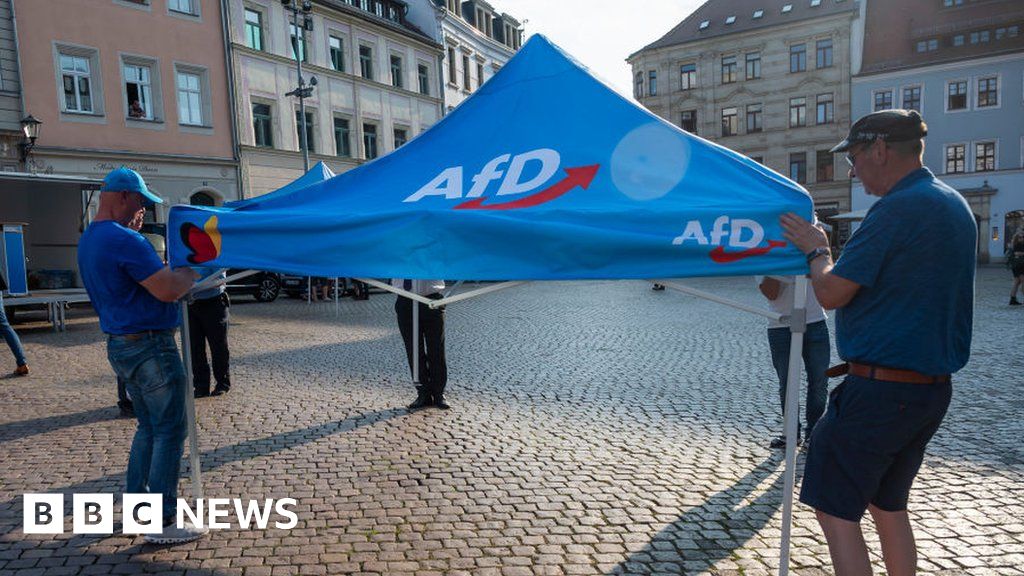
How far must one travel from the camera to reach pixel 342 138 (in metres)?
30.5

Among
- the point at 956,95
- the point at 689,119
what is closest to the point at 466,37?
the point at 689,119

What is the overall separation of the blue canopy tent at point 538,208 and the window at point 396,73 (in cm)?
3170

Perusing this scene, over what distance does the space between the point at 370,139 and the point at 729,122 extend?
1034 inches

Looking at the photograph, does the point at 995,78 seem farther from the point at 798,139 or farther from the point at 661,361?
the point at 661,361

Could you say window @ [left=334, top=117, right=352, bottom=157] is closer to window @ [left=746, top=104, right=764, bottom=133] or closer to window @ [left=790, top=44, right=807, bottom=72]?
window @ [left=746, top=104, right=764, bottom=133]

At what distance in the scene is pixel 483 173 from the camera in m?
3.48

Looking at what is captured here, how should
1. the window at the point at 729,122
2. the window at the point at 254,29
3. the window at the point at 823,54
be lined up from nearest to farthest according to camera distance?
the window at the point at 254,29
the window at the point at 823,54
the window at the point at 729,122

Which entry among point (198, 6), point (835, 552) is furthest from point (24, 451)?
point (198, 6)

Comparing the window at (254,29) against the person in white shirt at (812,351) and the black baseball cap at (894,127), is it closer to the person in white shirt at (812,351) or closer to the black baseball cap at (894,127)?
the person in white shirt at (812,351)

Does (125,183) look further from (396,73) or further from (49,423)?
(396,73)

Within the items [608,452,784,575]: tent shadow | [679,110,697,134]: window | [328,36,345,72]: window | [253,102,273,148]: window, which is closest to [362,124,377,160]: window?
[328,36,345,72]: window

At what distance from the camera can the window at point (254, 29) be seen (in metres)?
25.9

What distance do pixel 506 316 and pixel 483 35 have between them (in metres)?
32.1

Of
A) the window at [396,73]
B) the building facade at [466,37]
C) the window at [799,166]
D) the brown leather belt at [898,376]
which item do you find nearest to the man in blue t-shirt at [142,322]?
the brown leather belt at [898,376]
